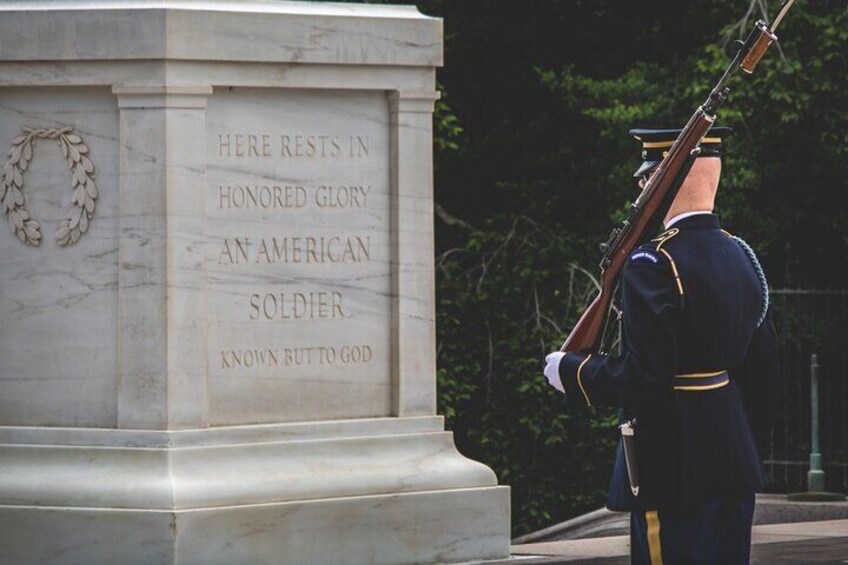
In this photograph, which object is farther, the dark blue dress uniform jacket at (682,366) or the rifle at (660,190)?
the rifle at (660,190)

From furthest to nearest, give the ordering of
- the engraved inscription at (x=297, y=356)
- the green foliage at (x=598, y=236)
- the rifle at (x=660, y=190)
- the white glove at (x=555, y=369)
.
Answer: the green foliage at (x=598, y=236) → the engraved inscription at (x=297, y=356) → the white glove at (x=555, y=369) → the rifle at (x=660, y=190)

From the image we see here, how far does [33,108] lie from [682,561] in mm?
3474

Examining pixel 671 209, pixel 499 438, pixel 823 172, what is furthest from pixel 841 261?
pixel 671 209

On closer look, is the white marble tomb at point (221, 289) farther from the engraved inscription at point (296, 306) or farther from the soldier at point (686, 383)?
the soldier at point (686, 383)

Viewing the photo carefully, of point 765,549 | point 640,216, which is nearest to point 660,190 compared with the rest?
point 640,216

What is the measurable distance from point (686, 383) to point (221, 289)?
2.61 metres

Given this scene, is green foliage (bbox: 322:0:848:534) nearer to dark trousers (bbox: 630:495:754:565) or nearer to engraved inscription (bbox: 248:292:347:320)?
engraved inscription (bbox: 248:292:347:320)

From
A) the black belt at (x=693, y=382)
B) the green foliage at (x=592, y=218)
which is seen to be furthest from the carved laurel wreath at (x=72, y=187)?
the green foliage at (x=592, y=218)

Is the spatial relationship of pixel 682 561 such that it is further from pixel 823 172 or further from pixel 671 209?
pixel 823 172

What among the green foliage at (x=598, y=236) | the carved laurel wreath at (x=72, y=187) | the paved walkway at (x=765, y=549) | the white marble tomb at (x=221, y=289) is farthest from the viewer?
the green foliage at (x=598, y=236)

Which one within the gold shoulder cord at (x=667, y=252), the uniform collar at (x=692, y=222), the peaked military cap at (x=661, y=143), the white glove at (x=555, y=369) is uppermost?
the peaked military cap at (x=661, y=143)

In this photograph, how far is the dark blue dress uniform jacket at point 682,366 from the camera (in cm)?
671

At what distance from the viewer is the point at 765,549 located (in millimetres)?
10078

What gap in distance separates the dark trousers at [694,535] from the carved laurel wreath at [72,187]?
289 cm
